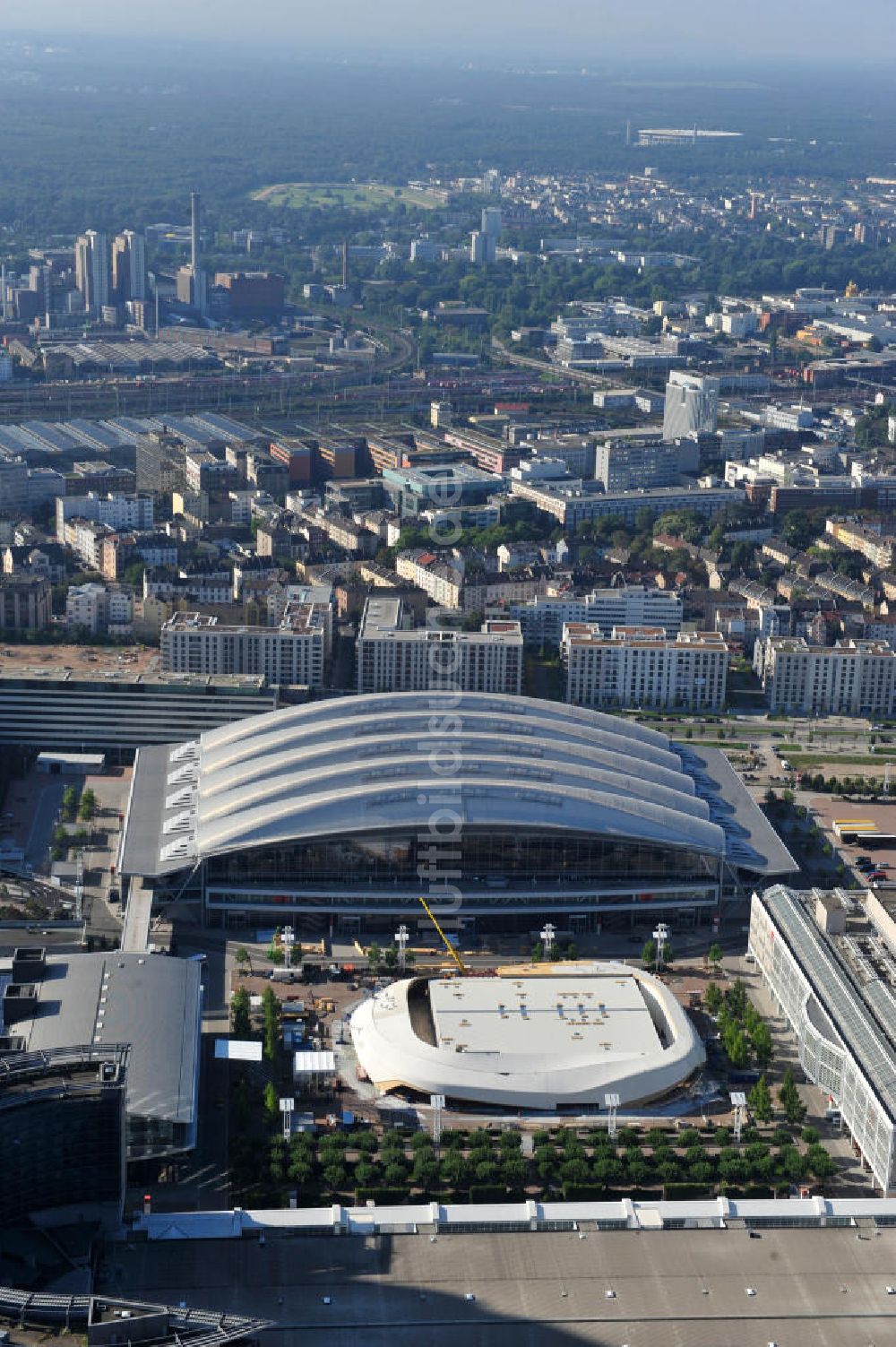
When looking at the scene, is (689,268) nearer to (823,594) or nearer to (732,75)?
(823,594)

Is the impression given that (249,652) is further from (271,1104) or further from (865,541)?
(865,541)

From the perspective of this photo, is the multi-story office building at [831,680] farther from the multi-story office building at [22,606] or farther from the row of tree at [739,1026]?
the multi-story office building at [22,606]

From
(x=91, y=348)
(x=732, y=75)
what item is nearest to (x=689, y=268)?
(x=91, y=348)

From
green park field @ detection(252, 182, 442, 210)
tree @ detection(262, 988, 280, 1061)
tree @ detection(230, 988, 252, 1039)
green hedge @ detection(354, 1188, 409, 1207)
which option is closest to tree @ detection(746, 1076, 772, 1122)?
green hedge @ detection(354, 1188, 409, 1207)

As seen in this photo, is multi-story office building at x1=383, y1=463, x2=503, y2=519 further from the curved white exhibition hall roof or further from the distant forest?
the distant forest

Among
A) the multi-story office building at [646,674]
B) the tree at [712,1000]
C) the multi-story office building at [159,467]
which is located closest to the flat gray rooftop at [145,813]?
the tree at [712,1000]

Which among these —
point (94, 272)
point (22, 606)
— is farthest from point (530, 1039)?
point (94, 272)

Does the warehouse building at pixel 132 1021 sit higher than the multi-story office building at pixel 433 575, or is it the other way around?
the warehouse building at pixel 132 1021
